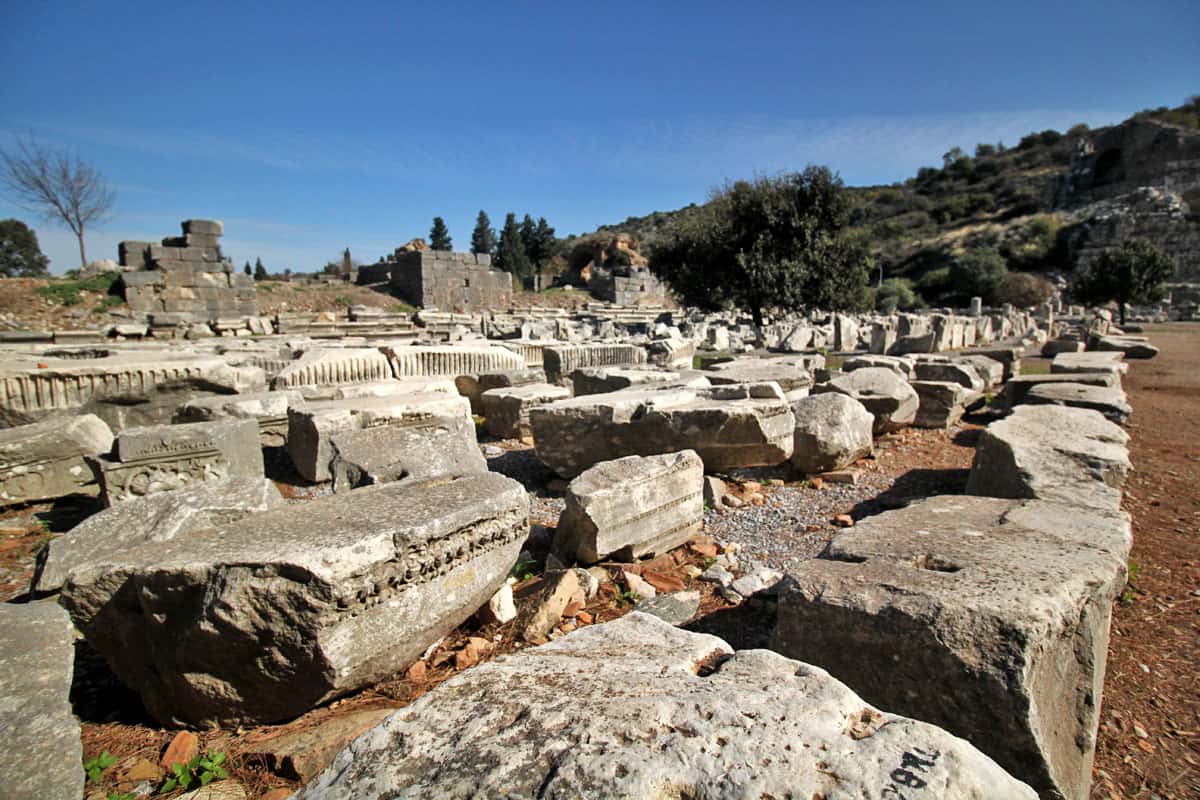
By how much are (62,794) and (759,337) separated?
51.9 ft

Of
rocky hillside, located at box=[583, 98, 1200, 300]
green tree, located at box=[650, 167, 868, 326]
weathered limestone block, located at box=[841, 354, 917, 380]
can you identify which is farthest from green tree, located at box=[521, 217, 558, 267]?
weathered limestone block, located at box=[841, 354, 917, 380]

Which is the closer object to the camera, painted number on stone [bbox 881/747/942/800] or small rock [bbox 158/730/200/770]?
painted number on stone [bbox 881/747/942/800]

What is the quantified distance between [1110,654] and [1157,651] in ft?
0.62

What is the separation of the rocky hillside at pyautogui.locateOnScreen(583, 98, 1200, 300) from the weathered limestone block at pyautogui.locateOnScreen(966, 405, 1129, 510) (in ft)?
54.0

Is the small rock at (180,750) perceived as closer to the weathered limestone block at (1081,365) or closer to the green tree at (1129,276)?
the weathered limestone block at (1081,365)

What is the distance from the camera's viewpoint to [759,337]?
16016 millimetres

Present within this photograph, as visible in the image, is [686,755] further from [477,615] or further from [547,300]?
[547,300]

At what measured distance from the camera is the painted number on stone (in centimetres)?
106

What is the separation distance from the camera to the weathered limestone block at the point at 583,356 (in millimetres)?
8547

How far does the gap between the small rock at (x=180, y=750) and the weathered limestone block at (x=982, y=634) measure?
198 cm

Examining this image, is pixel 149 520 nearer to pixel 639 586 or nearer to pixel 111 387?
pixel 639 586

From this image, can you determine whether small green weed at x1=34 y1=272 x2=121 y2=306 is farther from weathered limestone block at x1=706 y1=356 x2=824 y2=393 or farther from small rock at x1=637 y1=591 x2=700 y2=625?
small rock at x1=637 y1=591 x2=700 y2=625

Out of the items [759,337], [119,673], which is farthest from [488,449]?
[759,337]

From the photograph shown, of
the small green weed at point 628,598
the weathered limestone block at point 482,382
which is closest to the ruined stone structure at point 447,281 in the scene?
the weathered limestone block at point 482,382
